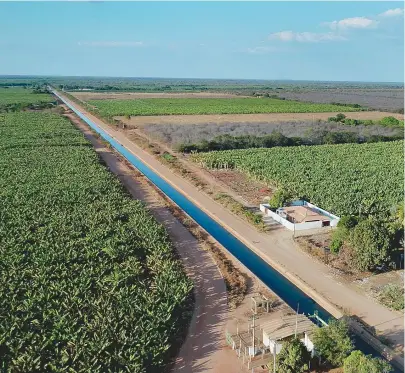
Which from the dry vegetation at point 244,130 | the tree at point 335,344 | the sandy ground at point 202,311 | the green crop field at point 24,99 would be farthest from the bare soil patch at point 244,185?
the green crop field at point 24,99

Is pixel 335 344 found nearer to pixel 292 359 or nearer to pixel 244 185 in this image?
pixel 292 359

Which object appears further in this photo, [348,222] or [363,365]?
[348,222]

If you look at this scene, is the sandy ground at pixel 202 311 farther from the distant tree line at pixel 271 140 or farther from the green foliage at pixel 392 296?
the distant tree line at pixel 271 140

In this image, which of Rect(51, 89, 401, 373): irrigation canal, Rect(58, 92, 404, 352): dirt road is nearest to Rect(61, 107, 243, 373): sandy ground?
Rect(51, 89, 401, 373): irrigation canal

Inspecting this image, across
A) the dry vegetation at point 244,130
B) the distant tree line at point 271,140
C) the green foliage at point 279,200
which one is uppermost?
the dry vegetation at point 244,130

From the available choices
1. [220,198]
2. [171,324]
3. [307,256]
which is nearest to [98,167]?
[220,198]

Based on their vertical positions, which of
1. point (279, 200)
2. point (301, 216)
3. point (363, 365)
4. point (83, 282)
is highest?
point (279, 200)

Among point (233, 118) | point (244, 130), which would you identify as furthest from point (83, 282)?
point (233, 118)
